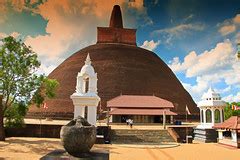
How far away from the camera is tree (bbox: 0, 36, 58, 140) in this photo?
Answer: 63.5 ft

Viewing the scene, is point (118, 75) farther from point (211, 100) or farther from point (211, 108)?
point (211, 108)

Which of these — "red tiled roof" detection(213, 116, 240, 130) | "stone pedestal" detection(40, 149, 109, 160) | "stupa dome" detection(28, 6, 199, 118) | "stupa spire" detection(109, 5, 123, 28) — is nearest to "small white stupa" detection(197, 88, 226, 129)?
"red tiled roof" detection(213, 116, 240, 130)

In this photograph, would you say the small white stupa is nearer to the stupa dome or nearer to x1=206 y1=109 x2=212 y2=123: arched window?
x1=206 y1=109 x2=212 y2=123: arched window

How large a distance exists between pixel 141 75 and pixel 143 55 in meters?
6.27

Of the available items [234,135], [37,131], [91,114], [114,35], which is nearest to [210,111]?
[234,135]

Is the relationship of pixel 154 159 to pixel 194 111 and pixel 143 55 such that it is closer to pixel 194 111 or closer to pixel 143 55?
pixel 194 111

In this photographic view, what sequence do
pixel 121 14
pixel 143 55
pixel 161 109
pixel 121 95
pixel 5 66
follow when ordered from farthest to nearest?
pixel 121 14, pixel 143 55, pixel 121 95, pixel 161 109, pixel 5 66

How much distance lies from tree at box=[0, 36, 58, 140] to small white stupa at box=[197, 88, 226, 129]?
1544 centimetres

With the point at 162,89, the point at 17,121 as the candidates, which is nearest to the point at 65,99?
the point at 162,89

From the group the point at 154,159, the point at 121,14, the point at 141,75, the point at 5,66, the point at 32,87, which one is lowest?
A: the point at 154,159

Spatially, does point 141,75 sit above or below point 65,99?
above

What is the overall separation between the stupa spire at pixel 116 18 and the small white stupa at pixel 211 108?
35.1 m

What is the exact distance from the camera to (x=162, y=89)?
142 ft

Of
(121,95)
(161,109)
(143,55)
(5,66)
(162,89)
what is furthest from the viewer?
(143,55)
